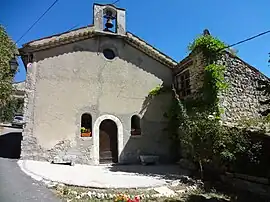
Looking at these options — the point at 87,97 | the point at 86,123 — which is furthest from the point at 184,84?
the point at 86,123

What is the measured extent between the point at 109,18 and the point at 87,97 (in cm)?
500

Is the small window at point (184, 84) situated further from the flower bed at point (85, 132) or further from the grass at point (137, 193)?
the grass at point (137, 193)

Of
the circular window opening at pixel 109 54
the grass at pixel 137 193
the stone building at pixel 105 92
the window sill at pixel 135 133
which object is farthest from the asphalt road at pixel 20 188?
the circular window opening at pixel 109 54

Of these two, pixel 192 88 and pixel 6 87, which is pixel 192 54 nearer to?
pixel 192 88

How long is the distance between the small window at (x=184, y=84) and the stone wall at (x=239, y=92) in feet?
7.54

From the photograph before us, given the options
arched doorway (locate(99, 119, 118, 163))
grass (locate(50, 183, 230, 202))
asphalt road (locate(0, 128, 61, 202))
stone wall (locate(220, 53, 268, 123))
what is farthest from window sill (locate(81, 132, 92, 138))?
stone wall (locate(220, 53, 268, 123))

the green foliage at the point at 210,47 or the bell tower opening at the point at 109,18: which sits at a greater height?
the bell tower opening at the point at 109,18

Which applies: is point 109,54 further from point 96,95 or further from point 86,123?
point 86,123

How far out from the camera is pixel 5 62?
10.2 metres

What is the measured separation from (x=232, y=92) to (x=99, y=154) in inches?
291

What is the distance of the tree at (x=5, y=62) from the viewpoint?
10.1m

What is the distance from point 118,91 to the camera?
13.6 metres

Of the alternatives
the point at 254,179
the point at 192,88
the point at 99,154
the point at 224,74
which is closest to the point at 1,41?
the point at 99,154

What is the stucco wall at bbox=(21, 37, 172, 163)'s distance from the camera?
11914 mm
